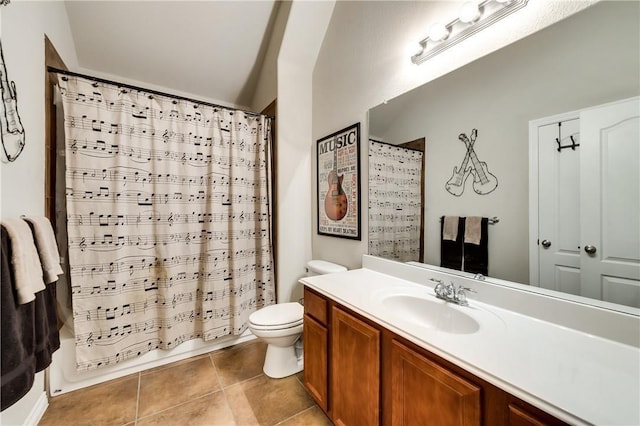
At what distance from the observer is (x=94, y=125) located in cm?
169

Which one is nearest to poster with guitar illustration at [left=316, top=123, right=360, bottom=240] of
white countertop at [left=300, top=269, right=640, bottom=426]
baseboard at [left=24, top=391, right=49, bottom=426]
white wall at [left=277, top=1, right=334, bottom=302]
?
white wall at [left=277, top=1, right=334, bottom=302]

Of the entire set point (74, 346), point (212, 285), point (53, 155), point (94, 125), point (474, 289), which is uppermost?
point (94, 125)

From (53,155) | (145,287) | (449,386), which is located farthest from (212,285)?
(449,386)

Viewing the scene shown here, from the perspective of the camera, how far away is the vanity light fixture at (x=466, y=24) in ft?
3.49

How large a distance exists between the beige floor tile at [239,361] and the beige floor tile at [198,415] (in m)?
0.17

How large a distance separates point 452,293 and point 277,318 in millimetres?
1147

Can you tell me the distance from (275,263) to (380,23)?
211cm

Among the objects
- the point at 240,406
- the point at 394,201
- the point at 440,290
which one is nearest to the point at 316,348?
the point at 240,406

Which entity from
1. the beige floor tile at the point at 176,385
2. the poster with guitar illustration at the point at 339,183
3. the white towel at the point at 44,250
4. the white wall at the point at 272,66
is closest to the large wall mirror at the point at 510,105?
the poster with guitar illustration at the point at 339,183

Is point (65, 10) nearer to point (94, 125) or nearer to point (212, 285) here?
point (94, 125)

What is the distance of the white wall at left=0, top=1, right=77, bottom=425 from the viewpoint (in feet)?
3.82

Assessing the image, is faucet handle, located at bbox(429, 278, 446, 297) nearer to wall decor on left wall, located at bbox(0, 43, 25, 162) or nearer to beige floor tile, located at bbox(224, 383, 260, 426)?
beige floor tile, located at bbox(224, 383, 260, 426)

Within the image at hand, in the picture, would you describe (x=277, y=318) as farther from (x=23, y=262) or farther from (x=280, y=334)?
(x=23, y=262)

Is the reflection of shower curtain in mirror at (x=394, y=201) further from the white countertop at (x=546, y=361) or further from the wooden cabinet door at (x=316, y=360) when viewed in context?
the wooden cabinet door at (x=316, y=360)
